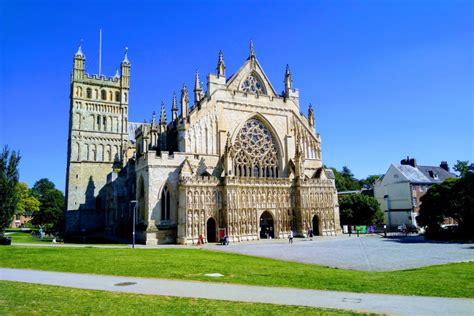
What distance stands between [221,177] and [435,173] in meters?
52.5

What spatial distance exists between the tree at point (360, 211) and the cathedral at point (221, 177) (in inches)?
548

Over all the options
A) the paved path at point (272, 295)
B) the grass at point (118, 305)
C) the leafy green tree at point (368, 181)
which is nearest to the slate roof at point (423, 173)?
the leafy green tree at point (368, 181)

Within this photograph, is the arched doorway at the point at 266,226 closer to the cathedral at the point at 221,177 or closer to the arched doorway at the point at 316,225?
the cathedral at the point at 221,177

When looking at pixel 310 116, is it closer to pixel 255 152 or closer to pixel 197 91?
pixel 255 152

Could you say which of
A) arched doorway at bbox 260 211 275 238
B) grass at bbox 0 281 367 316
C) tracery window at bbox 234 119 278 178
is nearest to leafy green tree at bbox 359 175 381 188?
tracery window at bbox 234 119 278 178

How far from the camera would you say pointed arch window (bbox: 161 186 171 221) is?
41.7 meters

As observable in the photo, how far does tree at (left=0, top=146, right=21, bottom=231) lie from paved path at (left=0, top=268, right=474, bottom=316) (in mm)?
24433

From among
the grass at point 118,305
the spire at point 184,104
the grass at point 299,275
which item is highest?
the spire at point 184,104

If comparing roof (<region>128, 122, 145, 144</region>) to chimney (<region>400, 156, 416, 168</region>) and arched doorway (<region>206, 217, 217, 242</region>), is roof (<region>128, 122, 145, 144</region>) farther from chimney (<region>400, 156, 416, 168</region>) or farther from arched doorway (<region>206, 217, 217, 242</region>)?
chimney (<region>400, 156, 416, 168</region>)

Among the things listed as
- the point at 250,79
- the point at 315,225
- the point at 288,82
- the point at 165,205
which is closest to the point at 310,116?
the point at 288,82

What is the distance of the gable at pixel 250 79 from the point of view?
5019 centimetres

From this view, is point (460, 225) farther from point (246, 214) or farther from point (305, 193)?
point (246, 214)

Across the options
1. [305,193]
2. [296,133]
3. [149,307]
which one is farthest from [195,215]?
[149,307]

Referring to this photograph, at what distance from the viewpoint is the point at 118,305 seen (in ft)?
32.6
